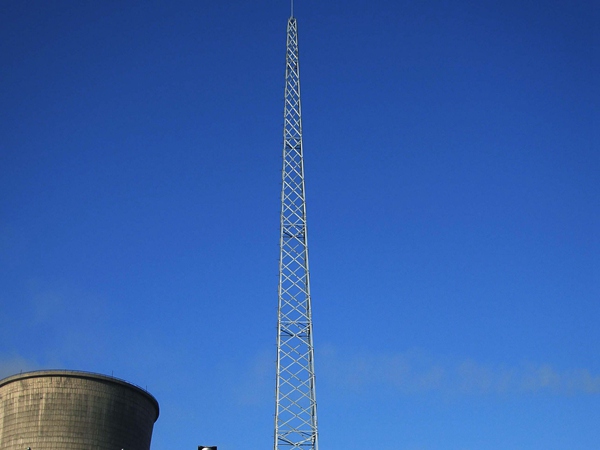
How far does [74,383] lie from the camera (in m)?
147

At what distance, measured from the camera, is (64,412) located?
5738 inches

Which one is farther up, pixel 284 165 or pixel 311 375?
pixel 284 165

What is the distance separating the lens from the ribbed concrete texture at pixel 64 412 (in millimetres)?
144750

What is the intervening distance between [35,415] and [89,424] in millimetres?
9902

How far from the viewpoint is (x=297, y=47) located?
354 feet

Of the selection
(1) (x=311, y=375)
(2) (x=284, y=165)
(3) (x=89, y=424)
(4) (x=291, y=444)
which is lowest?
(4) (x=291, y=444)

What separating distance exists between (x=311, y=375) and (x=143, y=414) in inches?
3110

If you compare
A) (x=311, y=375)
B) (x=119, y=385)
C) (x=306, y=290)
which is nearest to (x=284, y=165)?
(x=306, y=290)

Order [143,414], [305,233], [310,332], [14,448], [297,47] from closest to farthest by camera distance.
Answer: [310,332]
[305,233]
[297,47]
[14,448]
[143,414]

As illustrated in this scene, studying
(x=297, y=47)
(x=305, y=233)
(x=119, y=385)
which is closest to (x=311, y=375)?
(x=305, y=233)

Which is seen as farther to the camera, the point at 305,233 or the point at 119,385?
the point at 119,385

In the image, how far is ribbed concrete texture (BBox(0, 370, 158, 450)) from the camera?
145 m

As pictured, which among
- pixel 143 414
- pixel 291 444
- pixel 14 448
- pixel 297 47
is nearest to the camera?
pixel 291 444

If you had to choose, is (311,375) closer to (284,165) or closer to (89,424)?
(284,165)
